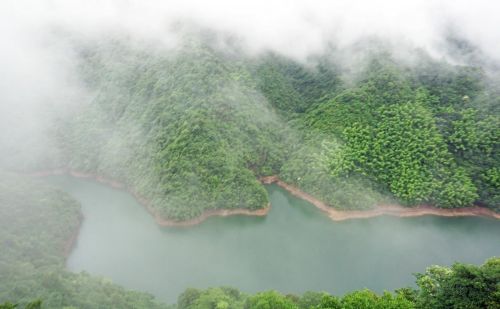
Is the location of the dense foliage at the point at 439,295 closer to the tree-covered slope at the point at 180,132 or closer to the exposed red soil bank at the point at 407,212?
the exposed red soil bank at the point at 407,212

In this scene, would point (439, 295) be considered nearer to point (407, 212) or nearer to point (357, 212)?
point (357, 212)

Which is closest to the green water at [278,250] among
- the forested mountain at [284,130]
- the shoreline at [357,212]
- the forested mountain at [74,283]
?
the shoreline at [357,212]

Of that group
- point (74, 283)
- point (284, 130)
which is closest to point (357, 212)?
point (284, 130)

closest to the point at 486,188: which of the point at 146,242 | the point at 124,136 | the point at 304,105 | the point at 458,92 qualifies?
the point at 458,92

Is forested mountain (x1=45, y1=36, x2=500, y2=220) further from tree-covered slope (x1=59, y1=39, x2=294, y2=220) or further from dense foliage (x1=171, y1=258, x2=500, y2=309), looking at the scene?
dense foliage (x1=171, y1=258, x2=500, y2=309)

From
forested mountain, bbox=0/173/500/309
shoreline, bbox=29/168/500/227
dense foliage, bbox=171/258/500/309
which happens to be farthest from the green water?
dense foliage, bbox=171/258/500/309

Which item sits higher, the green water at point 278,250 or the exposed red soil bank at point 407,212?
the exposed red soil bank at point 407,212
